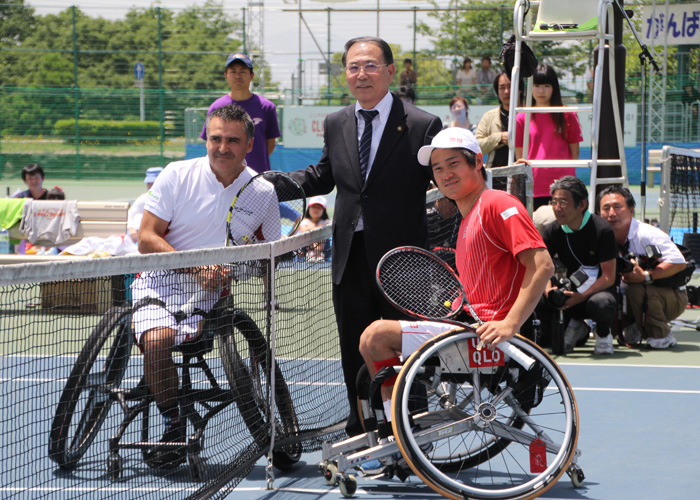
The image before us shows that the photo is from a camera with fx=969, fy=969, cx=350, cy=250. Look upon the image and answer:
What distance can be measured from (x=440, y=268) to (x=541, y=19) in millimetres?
5243

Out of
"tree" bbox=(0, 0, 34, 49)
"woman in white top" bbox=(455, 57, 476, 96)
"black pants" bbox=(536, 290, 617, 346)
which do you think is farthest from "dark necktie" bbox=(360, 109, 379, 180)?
"tree" bbox=(0, 0, 34, 49)

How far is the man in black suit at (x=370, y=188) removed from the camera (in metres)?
4.59

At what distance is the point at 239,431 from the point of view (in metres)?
4.60

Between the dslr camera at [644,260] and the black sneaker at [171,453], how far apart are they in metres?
4.87

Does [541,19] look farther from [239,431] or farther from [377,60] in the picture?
[239,431]

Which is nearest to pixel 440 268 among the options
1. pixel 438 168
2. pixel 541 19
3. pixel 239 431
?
pixel 438 168

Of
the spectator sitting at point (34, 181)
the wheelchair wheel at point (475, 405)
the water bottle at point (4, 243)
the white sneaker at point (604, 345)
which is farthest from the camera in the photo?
the water bottle at point (4, 243)

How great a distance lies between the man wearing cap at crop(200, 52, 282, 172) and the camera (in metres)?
7.55

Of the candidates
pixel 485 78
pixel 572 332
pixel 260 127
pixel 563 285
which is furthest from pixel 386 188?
pixel 485 78

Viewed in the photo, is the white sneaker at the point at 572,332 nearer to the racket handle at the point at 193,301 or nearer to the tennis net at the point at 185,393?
the tennis net at the point at 185,393

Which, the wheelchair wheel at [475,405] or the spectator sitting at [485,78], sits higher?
the spectator sitting at [485,78]

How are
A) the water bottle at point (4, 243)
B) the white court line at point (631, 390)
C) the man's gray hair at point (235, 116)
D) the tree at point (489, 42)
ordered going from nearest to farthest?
the man's gray hair at point (235, 116)
the white court line at point (631, 390)
the water bottle at point (4, 243)
the tree at point (489, 42)

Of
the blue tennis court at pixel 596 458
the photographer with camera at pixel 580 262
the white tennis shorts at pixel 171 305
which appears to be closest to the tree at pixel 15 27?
the photographer with camera at pixel 580 262

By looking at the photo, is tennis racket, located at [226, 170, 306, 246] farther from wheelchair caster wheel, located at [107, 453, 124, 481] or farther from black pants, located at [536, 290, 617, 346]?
black pants, located at [536, 290, 617, 346]
